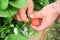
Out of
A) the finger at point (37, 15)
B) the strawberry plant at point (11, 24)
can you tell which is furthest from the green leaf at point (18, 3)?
the finger at point (37, 15)

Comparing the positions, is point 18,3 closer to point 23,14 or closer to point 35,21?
point 23,14

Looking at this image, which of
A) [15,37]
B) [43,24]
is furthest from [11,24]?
[43,24]

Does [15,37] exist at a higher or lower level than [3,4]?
lower

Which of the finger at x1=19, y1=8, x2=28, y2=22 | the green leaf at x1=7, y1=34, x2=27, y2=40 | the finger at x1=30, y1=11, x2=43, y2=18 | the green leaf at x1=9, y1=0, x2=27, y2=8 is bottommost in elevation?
the green leaf at x1=7, y1=34, x2=27, y2=40

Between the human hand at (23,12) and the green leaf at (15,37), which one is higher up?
the human hand at (23,12)

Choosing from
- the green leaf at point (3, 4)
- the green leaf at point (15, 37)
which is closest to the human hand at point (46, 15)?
the green leaf at point (15, 37)

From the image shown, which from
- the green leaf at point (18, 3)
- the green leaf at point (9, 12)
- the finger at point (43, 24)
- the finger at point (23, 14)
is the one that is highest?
the green leaf at point (18, 3)

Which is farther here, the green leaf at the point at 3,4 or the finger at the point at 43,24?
the finger at the point at 43,24

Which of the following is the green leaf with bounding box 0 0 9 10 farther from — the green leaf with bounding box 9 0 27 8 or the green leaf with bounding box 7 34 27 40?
the green leaf with bounding box 7 34 27 40

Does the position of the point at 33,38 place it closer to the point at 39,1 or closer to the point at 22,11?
the point at 39,1

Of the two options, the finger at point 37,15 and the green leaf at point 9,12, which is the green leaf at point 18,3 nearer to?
the green leaf at point 9,12

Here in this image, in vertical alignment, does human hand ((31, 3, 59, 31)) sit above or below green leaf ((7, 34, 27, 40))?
above

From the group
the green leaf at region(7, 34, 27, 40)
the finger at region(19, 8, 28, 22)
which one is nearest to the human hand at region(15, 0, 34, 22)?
the finger at region(19, 8, 28, 22)
